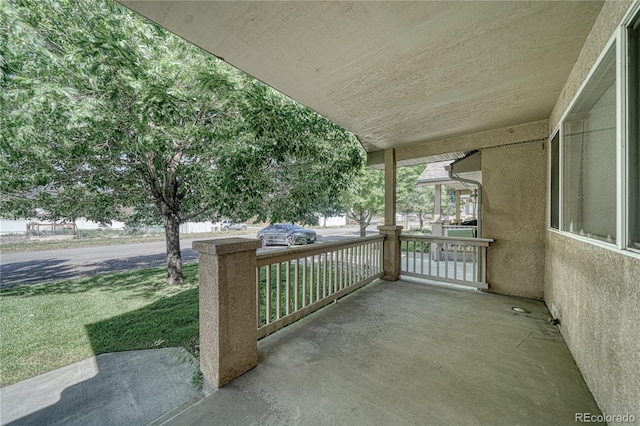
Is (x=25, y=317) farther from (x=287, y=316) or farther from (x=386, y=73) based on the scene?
(x=386, y=73)

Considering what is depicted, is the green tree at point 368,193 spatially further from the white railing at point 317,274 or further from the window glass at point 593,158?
the window glass at point 593,158

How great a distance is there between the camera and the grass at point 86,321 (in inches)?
120

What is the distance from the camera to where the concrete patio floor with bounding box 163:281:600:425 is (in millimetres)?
1609

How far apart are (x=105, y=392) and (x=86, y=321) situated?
2.53 meters

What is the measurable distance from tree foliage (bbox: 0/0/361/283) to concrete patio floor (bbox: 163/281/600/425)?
317 cm

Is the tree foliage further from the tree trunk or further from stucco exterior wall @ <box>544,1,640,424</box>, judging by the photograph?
stucco exterior wall @ <box>544,1,640,424</box>

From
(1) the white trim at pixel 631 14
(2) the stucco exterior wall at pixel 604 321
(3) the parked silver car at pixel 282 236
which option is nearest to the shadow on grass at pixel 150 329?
(2) the stucco exterior wall at pixel 604 321

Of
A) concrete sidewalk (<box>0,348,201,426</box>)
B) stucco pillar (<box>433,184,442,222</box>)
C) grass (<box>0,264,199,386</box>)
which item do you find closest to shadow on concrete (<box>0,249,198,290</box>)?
grass (<box>0,264,199,386</box>)

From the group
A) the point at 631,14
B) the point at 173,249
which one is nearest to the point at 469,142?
the point at 631,14

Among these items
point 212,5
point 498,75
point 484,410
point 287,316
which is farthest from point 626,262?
point 212,5

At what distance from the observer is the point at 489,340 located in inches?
99.7

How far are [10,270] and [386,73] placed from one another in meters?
11.7

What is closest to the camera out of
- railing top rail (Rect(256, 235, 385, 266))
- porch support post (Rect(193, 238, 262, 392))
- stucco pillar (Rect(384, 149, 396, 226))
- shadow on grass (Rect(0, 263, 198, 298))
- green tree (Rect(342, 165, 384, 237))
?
porch support post (Rect(193, 238, 262, 392))

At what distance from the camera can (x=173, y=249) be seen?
6113 mm
